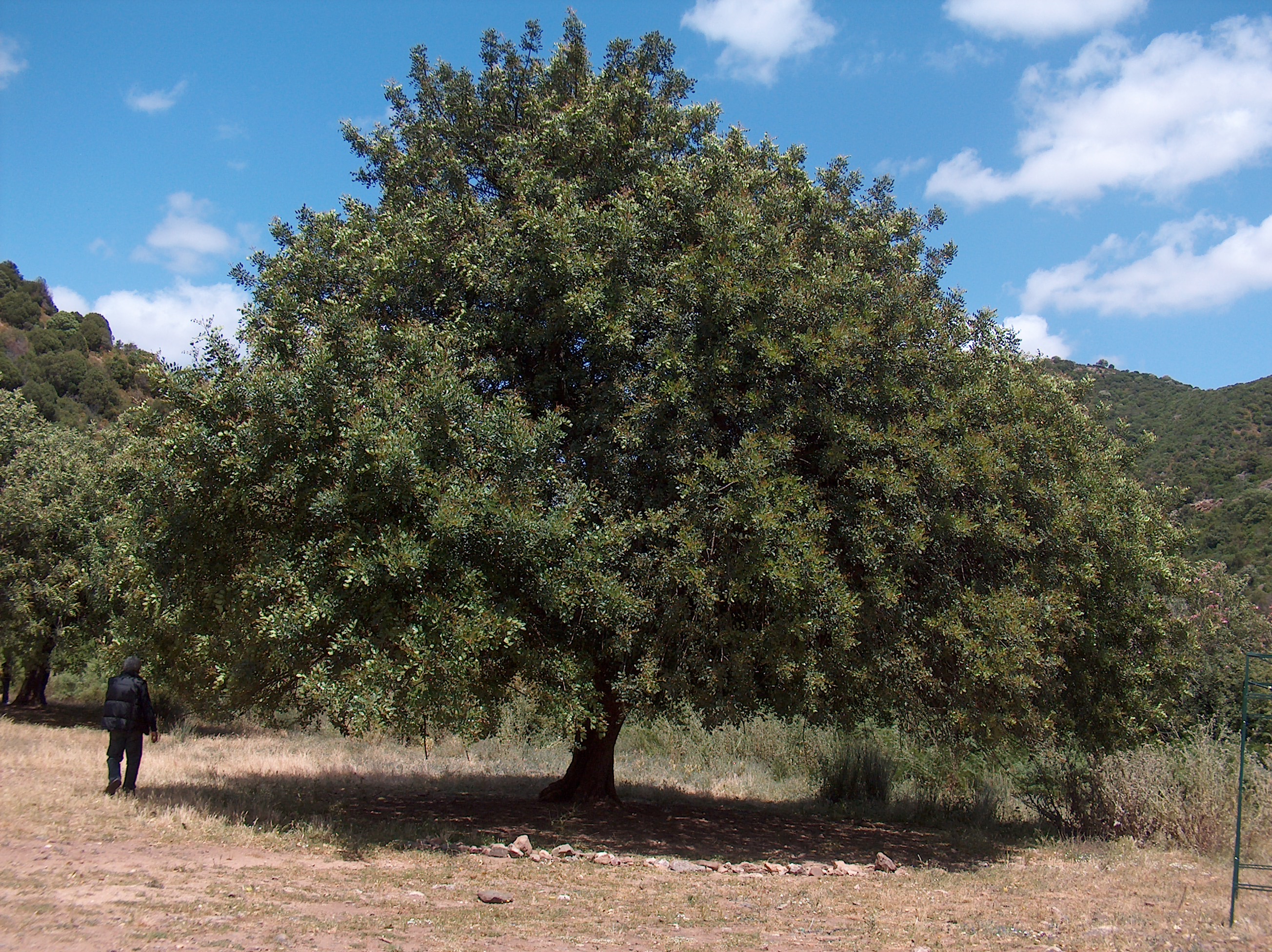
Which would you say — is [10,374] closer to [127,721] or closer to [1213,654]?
[127,721]

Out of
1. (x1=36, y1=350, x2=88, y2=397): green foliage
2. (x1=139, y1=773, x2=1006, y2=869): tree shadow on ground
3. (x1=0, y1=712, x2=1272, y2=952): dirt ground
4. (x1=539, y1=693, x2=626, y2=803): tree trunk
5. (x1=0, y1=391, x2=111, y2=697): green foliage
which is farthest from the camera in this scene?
(x1=36, y1=350, x2=88, y2=397): green foliage

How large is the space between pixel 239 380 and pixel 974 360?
31.5 feet

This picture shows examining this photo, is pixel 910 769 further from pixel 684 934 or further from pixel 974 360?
pixel 684 934


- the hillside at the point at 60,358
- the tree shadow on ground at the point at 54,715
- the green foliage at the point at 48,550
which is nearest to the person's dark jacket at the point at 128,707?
the green foliage at the point at 48,550

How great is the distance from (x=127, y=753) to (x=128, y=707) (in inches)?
33.3

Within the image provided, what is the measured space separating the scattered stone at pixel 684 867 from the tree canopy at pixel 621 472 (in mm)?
1857

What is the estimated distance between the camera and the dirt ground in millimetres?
6961

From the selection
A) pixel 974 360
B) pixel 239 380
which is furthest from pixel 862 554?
pixel 239 380

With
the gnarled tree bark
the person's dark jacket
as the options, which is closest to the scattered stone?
the person's dark jacket

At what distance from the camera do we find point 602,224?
11219 mm

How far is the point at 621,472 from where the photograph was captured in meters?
11.0

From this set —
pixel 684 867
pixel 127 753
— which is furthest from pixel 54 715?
pixel 684 867

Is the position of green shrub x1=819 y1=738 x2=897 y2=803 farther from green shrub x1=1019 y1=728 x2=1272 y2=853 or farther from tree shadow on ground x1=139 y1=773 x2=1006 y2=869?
green shrub x1=1019 y1=728 x2=1272 y2=853

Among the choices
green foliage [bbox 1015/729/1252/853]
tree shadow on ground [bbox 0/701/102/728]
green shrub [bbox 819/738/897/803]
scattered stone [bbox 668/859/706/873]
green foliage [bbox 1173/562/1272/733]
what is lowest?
tree shadow on ground [bbox 0/701/102/728]
